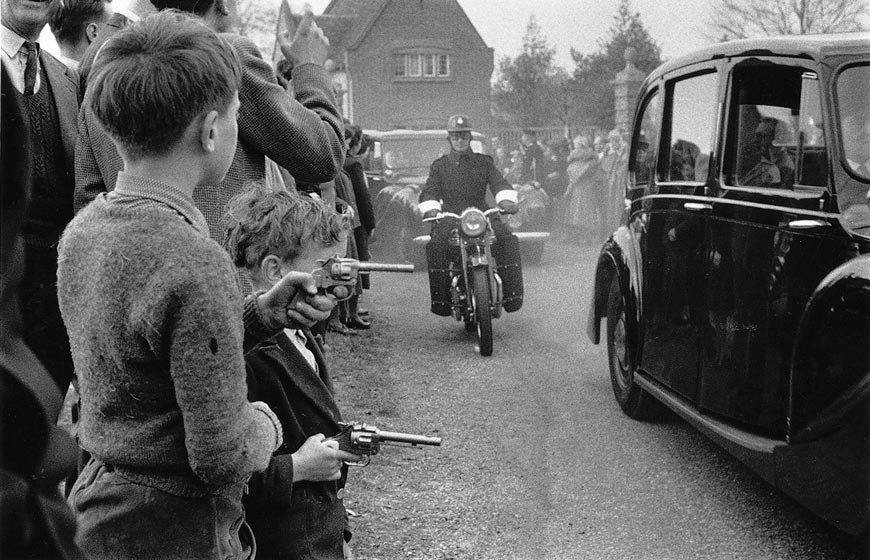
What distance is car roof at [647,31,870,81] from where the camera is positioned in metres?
4.18

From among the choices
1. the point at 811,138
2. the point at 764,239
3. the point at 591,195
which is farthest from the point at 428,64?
the point at 764,239

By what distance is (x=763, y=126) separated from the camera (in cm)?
462

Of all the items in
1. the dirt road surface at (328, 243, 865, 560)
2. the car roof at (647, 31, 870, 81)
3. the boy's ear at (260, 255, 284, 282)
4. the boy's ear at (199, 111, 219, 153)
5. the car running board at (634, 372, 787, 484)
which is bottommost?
the dirt road surface at (328, 243, 865, 560)

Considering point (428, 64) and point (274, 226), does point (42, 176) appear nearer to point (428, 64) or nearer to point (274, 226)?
point (274, 226)

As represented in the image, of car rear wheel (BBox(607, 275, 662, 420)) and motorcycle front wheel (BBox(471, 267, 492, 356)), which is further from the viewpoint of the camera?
motorcycle front wheel (BBox(471, 267, 492, 356))

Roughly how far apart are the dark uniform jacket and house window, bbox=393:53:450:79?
35029 mm

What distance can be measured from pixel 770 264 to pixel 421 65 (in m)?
41.3

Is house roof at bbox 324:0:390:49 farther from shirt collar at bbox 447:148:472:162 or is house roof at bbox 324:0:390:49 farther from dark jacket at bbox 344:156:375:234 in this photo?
shirt collar at bbox 447:148:472:162

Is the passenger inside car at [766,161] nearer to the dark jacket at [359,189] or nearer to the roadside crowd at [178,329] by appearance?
the roadside crowd at [178,329]

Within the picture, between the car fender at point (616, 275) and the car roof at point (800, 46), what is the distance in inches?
54.4

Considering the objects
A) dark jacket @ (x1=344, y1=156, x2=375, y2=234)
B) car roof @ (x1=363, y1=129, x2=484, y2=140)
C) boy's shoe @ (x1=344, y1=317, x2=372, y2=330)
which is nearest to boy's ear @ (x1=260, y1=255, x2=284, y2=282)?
boy's shoe @ (x1=344, y1=317, x2=372, y2=330)

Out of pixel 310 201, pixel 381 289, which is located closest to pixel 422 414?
pixel 310 201

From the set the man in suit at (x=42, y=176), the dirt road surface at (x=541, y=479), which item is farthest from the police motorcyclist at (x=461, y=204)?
the man in suit at (x=42, y=176)

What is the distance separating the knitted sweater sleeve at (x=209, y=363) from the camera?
1747 mm
